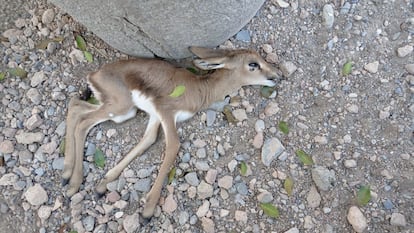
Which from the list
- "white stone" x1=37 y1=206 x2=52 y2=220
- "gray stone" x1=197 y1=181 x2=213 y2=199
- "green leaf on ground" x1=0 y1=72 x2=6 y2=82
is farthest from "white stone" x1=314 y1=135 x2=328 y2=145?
"green leaf on ground" x1=0 y1=72 x2=6 y2=82

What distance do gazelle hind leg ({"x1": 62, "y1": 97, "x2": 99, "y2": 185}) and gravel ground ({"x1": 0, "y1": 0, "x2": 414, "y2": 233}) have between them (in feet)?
0.21

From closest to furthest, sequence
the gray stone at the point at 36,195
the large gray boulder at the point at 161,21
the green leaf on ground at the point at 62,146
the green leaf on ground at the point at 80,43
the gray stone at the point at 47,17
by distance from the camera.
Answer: the large gray boulder at the point at 161,21
the gray stone at the point at 36,195
the green leaf on ground at the point at 62,146
the green leaf on ground at the point at 80,43
the gray stone at the point at 47,17

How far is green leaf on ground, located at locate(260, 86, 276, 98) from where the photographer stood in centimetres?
310

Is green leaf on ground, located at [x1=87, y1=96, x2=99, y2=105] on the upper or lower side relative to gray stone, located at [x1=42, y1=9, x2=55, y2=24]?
lower

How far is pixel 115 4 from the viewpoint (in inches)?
→ 104

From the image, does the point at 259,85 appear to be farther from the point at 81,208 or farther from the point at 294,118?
the point at 81,208

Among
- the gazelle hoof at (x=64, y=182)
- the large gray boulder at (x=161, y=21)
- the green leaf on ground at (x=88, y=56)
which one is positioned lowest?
the gazelle hoof at (x=64, y=182)

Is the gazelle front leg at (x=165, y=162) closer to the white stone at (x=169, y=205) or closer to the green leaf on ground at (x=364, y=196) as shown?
the white stone at (x=169, y=205)

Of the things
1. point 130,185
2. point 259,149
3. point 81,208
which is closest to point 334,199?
point 259,149

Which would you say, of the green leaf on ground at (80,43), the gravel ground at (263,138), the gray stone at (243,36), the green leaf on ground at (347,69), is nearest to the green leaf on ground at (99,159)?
the gravel ground at (263,138)

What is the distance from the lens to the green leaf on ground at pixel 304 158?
2914 mm

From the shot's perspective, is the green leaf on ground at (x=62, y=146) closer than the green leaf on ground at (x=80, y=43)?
Yes

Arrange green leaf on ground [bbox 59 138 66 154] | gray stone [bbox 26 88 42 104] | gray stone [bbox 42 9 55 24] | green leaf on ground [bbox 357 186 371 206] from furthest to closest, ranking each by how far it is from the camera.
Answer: gray stone [bbox 42 9 55 24], gray stone [bbox 26 88 42 104], green leaf on ground [bbox 59 138 66 154], green leaf on ground [bbox 357 186 371 206]

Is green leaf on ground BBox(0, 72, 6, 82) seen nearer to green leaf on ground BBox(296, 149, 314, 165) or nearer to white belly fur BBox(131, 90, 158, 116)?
white belly fur BBox(131, 90, 158, 116)
